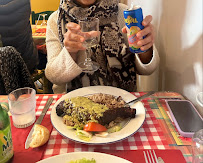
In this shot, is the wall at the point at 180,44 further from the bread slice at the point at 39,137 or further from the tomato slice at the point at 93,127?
the bread slice at the point at 39,137

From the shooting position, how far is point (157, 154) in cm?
68

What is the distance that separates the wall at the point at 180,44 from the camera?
88 centimetres

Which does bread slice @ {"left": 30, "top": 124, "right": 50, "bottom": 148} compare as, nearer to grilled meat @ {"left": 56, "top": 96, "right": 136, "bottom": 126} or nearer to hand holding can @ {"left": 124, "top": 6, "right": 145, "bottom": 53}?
grilled meat @ {"left": 56, "top": 96, "right": 136, "bottom": 126}

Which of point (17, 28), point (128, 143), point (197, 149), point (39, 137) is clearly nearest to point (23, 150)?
point (39, 137)

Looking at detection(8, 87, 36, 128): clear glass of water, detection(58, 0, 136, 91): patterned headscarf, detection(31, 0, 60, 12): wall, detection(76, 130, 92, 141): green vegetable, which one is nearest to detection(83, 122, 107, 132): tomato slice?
detection(76, 130, 92, 141): green vegetable

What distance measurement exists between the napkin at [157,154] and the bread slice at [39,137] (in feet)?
0.69

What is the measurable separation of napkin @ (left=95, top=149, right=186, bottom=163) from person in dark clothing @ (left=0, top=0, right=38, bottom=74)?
57.7 inches

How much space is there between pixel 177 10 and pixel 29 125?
832 millimetres

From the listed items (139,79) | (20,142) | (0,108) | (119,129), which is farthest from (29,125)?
(139,79)

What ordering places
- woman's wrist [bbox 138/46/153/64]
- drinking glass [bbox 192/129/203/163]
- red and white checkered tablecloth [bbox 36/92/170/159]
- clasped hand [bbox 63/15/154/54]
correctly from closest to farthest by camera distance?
drinking glass [bbox 192/129/203/163] → red and white checkered tablecloth [bbox 36/92/170/159] → clasped hand [bbox 63/15/154/54] → woman's wrist [bbox 138/46/153/64]

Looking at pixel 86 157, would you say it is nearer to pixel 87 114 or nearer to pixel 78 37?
pixel 87 114

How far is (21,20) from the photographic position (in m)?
1.98

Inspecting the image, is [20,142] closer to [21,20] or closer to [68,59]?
[68,59]

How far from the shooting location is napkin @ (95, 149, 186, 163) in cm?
66
